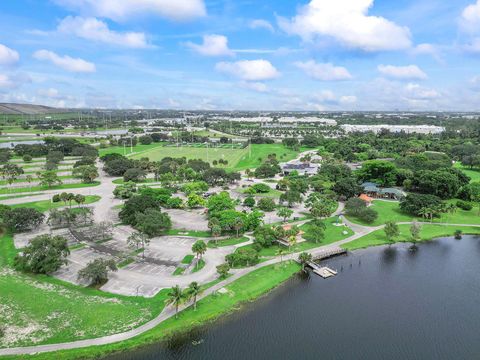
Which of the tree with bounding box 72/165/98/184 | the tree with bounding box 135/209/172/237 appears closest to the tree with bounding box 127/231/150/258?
the tree with bounding box 135/209/172/237

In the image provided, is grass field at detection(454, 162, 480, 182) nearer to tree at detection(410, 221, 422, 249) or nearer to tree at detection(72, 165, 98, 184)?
tree at detection(410, 221, 422, 249)

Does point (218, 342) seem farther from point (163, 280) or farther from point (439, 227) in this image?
point (439, 227)

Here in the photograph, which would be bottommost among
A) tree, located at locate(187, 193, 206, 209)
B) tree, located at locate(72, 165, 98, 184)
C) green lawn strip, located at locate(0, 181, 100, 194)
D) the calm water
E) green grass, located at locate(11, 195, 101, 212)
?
the calm water

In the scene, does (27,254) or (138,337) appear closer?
(138,337)

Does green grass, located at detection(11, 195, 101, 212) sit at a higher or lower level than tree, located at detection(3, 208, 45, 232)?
lower

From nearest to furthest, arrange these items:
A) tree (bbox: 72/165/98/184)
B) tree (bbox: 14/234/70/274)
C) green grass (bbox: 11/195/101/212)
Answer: tree (bbox: 14/234/70/274)
green grass (bbox: 11/195/101/212)
tree (bbox: 72/165/98/184)

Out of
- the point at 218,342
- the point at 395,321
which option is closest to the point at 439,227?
the point at 395,321

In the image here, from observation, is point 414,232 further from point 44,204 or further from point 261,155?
point 261,155
